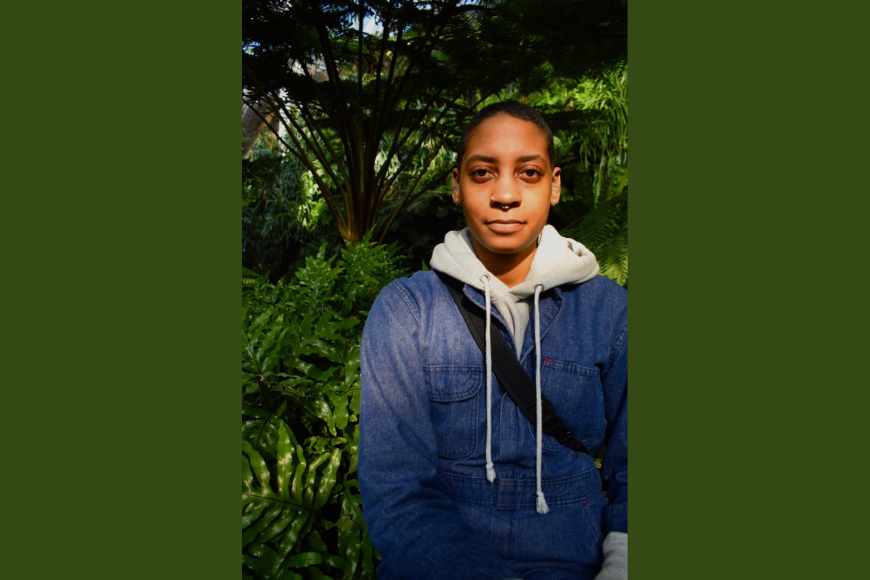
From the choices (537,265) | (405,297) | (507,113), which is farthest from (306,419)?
(507,113)

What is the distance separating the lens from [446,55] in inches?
82.2

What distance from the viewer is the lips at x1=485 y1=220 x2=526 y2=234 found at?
4.54ft

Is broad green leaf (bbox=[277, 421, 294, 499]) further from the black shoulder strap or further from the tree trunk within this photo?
the tree trunk

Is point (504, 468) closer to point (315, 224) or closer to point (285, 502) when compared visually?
point (285, 502)

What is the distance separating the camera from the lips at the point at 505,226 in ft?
4.54

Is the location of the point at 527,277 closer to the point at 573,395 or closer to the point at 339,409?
the point at 573,395

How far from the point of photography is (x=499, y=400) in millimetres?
1401

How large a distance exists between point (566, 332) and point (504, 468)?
0.39m

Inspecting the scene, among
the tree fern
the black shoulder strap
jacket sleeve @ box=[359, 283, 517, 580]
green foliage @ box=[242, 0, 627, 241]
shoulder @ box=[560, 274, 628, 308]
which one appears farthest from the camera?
the tree fern

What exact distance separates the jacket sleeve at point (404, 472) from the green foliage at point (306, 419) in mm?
490

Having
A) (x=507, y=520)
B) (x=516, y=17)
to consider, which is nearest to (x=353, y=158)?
(x=516, y=17)

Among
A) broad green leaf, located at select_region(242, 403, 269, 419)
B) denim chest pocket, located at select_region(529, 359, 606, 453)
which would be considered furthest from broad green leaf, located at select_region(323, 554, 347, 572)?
denim chest pocket, located at select_region(529, 359, 606, 453)

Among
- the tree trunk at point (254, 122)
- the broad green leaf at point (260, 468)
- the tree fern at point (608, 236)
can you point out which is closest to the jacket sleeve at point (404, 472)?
the broad green leaf at point (260, 468)

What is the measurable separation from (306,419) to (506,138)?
1.39 metres
